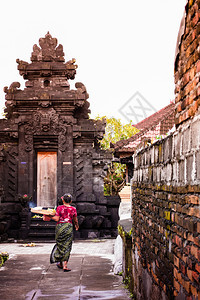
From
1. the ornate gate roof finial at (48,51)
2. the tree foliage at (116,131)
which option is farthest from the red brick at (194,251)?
the tree foliage at (116,131)

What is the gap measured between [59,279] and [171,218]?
517 centimetres

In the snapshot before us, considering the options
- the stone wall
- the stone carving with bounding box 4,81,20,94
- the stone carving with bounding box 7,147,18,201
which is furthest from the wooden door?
the stone wall

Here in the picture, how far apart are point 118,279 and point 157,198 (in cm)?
437

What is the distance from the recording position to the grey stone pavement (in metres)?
7.41

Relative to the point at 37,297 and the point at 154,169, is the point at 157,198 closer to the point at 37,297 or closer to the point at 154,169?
the point at 154,169

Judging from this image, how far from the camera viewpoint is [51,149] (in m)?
19.2

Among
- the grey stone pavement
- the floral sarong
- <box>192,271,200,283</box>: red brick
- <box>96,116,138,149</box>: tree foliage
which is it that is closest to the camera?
<box>192,271,200,283</box>: red brick

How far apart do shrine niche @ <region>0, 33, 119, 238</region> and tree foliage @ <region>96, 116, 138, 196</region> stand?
13471mm

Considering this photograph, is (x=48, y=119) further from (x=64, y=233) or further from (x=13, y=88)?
(x=64, y=233)

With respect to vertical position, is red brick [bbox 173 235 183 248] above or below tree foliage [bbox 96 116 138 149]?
below

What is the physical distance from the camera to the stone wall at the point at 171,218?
3158mm

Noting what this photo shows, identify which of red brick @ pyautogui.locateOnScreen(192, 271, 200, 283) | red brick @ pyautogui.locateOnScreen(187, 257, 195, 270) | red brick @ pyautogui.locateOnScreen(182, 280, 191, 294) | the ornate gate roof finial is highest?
the ornate gate roof finial

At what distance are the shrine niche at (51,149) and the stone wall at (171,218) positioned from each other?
1248 centimetres

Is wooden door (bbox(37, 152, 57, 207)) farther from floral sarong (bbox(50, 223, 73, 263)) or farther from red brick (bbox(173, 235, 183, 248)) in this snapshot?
red brick (bbox(173, 235, 183, 248))
